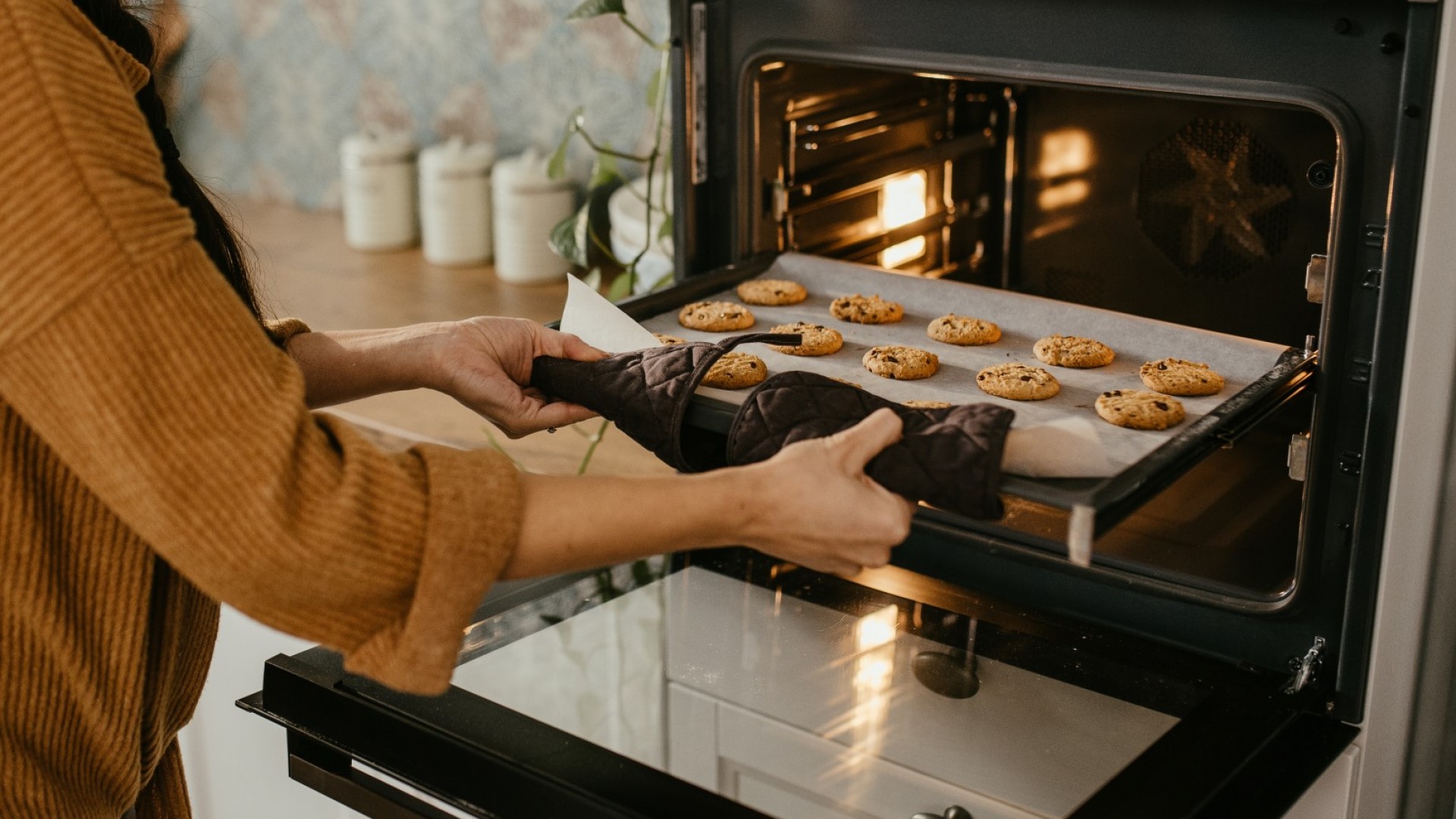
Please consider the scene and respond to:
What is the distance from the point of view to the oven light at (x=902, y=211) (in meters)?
1.46

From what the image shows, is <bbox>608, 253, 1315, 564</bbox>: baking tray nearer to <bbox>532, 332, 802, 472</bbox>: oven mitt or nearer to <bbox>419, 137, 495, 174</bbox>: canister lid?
<bbox>532, 332, 802, 472</bbox>: oven mitt

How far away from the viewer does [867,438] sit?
899 millimetres

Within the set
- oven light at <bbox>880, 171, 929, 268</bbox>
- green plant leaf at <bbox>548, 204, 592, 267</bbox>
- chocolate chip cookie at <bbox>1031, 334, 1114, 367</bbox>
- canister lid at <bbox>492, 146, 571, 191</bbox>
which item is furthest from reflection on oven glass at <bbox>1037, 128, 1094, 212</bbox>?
canister lid at <bbox>492, 146, 571, 191</bbox>

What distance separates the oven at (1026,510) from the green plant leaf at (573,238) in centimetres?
53

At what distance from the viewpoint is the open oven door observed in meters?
0.96

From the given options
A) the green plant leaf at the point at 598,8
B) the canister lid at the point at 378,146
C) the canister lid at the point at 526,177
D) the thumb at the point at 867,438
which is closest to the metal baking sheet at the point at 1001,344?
the thumb at the point at 867,438

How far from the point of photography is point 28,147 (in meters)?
0.69

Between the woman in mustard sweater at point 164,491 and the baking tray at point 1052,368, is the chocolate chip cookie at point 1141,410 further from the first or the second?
the woman in mustard sweater at point 164,491

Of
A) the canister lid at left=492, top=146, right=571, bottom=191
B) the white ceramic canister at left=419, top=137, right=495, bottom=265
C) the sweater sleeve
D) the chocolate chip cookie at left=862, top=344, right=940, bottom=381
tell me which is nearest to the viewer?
the sweater sleeve

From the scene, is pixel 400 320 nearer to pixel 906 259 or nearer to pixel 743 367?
pixel 906 259

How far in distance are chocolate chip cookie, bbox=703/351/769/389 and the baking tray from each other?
11 millimetres

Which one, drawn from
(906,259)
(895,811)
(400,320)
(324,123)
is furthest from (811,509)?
(324,123)

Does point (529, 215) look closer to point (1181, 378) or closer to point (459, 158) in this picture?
point (459, 158)

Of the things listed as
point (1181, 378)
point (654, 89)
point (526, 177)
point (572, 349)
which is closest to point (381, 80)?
point (526, 177)
